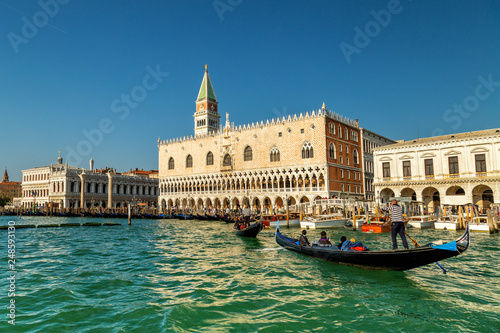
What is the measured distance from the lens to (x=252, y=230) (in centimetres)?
1738

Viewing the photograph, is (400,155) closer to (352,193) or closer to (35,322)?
(352,193)

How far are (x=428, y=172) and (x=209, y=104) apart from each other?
143 feet

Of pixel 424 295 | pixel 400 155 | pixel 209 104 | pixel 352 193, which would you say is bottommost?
pixel 424 295

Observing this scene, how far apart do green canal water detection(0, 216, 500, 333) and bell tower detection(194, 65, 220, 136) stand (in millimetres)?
53961

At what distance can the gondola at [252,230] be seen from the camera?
17.3m

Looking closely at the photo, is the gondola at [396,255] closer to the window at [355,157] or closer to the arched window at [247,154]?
the window at [355,157]

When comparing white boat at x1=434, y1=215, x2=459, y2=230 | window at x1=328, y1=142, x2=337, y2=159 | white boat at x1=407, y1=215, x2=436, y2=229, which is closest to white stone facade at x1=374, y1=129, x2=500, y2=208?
white boat at x1=407, y1=215, x2=436, y2=229

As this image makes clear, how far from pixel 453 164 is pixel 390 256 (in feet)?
76.8

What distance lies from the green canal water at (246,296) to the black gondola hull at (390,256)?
0.82ft

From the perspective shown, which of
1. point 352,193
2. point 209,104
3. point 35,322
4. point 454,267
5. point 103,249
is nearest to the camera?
point 35,322

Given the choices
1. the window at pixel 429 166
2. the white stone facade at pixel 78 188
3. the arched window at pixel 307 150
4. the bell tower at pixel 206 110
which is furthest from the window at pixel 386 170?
the white stone facade at pixel 78 188

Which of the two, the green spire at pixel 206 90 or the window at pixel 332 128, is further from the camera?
the green spire at pixel 206 90

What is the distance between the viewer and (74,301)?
7.01m

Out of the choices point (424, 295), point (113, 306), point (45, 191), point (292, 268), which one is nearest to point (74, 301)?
point (113, 306)
